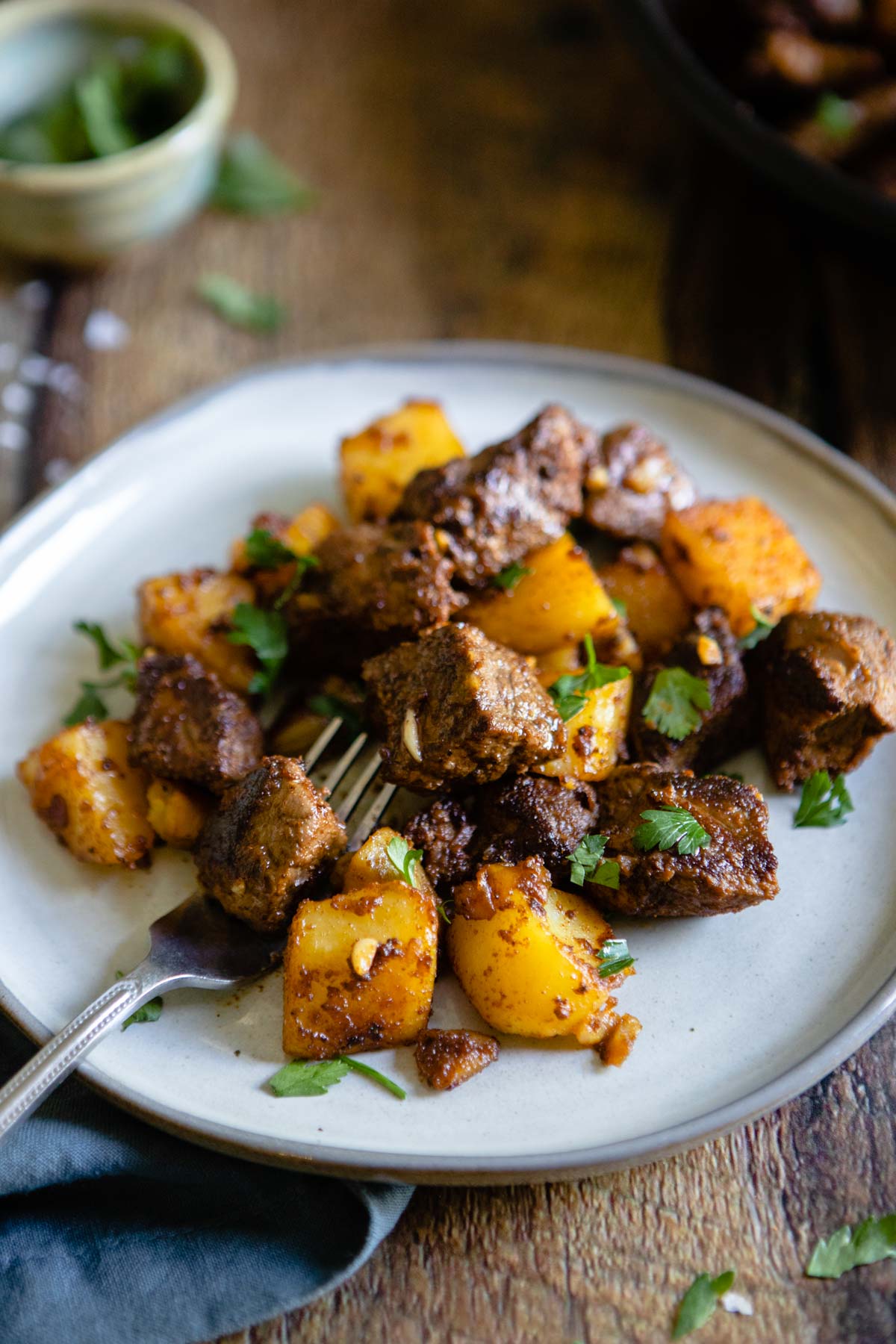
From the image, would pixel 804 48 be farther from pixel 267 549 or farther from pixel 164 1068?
pixel 164 1068

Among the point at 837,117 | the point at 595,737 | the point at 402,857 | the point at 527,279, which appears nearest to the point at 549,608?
the point at 595,737

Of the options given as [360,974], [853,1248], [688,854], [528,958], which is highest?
[360,974]

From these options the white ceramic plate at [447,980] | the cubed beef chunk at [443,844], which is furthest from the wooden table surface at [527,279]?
the cubed beef chunk at [443,844]

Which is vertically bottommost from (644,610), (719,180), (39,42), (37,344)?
(719,180)

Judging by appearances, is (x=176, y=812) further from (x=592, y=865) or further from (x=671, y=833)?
(x=671, y=833)

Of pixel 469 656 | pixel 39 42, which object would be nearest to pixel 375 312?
pixel 39 42

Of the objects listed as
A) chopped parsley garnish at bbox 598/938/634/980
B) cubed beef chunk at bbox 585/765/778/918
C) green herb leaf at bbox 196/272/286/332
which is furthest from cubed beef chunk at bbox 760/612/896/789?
green herb leaf at bbox 196/272/286/332

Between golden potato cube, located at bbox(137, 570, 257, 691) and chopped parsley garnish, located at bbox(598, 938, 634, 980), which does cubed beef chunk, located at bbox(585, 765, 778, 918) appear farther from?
golden potato cube, located at bbox(137, 570, 257, 691)
